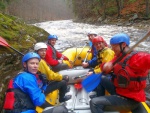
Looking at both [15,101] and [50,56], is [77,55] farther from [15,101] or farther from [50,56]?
[15,101]

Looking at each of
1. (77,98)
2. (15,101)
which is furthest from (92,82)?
(15,101)

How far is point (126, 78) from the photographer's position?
266 centimetres

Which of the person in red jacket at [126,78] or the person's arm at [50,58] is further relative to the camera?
the person's arm at [50,58]

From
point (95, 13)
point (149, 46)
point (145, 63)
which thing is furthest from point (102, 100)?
point (95, 13)

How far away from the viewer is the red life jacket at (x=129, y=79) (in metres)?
2.64

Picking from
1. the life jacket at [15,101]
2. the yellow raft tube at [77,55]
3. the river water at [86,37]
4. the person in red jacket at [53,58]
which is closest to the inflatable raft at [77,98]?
the life jacket at [15,101]

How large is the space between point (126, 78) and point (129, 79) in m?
0.04

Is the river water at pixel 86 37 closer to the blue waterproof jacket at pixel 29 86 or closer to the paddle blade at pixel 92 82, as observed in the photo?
the paddle blade at pixel 92 82

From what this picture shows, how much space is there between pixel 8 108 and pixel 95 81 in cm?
153

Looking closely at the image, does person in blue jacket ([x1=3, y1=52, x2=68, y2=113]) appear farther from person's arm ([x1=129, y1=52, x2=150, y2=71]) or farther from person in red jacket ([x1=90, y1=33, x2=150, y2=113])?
person's arm ([x1=129, y1=52, x2=150, y2=71])

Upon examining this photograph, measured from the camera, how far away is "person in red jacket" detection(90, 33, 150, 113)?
8.48 ft

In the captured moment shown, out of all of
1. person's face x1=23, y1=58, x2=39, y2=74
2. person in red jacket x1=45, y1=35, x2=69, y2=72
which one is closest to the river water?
person in red jacket x1=45, y1=35, x2=69, y2=72

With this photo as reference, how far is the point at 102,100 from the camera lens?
114 inches

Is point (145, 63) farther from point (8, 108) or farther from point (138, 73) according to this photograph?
point (8, 108)
